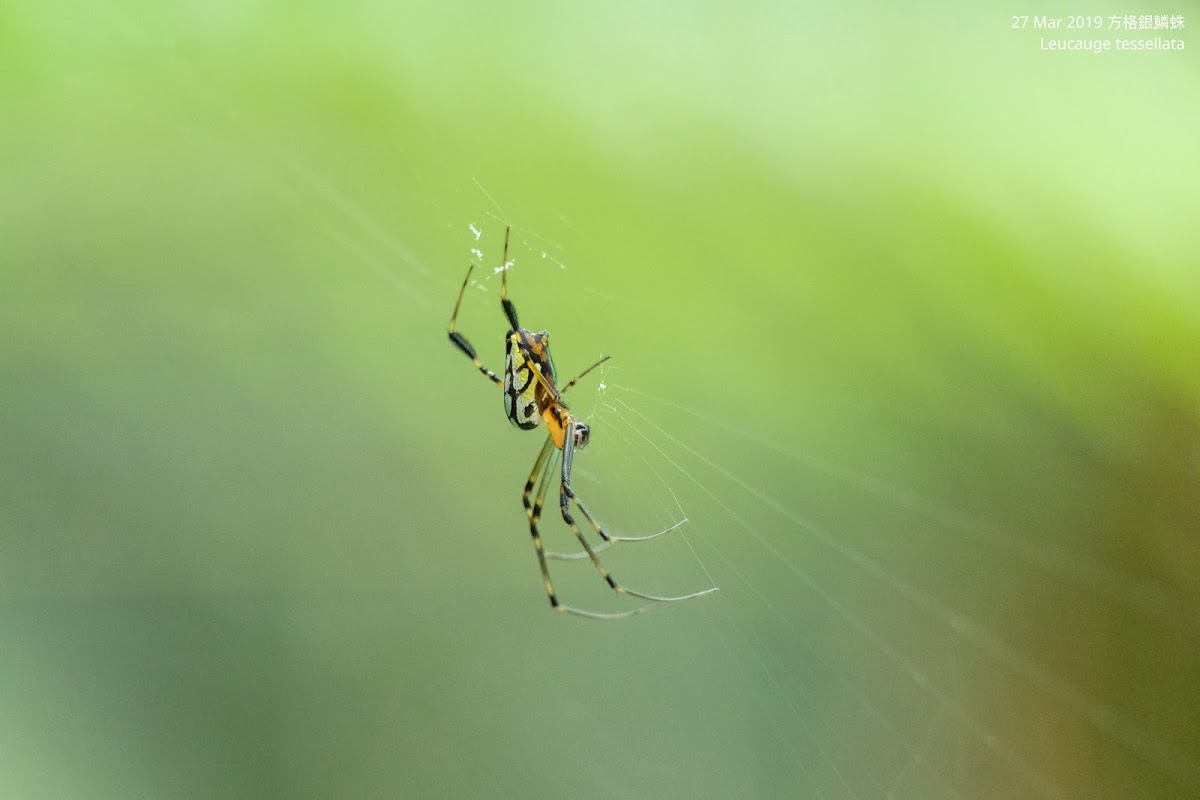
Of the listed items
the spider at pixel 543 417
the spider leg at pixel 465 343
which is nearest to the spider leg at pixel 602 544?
the spider at pixel 543 417

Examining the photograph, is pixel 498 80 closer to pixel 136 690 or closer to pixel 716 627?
pixel 716 627

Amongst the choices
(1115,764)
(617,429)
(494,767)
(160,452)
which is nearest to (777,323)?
(617,429)

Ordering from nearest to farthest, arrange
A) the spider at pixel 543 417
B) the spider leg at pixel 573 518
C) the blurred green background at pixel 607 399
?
the blurred green background at pixel 607 399 < the spider at pixel 543 417 < the spider leg at pixel 573 518

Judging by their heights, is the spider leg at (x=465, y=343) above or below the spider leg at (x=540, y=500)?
above

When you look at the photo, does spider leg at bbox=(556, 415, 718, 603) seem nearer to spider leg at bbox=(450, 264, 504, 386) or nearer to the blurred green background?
the blurred green background

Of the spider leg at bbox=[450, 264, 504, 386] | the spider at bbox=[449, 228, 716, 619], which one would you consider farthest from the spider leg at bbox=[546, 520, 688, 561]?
the spider leg at bbox=[450, 264, 504, 386]

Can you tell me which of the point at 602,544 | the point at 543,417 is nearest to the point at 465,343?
the point at 543,417

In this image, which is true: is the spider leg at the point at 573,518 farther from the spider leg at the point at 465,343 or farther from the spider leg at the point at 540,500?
the spider leg at the point at 465,343

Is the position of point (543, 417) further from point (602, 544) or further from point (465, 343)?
point (602, 544)
